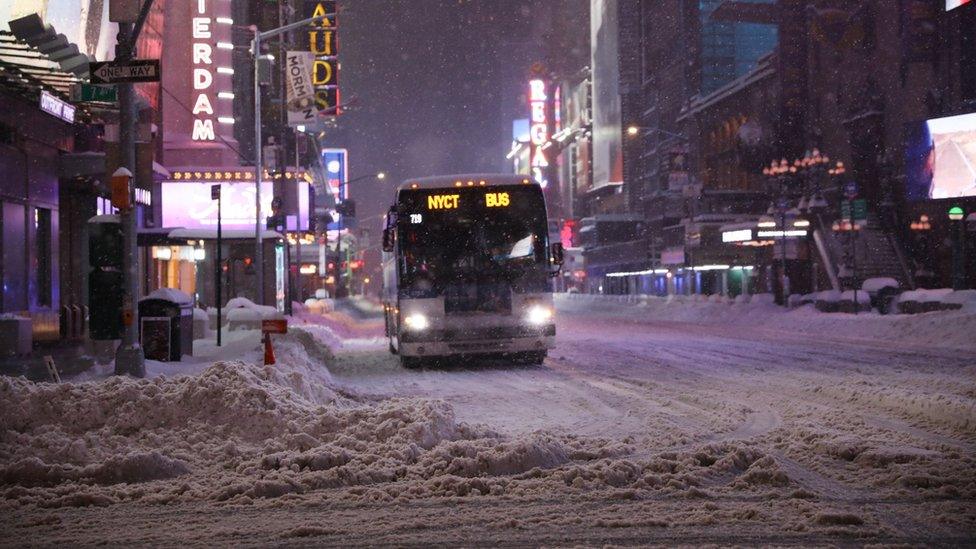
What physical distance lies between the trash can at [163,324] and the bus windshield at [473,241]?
431cm

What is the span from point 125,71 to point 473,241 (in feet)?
24.7

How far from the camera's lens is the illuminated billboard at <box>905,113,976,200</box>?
41.6m

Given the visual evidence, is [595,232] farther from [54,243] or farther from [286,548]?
[286,548]

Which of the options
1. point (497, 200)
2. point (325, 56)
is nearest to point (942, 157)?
point (497, 200)

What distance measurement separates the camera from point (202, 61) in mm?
44969

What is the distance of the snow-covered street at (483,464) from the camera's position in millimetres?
6215

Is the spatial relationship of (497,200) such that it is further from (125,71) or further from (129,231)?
(125,71)

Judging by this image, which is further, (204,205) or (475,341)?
(204,205)

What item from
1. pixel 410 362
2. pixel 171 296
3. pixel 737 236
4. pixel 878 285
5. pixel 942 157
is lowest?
pixel 410 362

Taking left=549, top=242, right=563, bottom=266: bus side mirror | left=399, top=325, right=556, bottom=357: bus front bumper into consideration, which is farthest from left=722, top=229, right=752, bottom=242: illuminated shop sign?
left=399, top=325, right=556, bottom=357: bus front bumper

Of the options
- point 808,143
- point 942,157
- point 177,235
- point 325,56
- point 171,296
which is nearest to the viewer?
point 171,296

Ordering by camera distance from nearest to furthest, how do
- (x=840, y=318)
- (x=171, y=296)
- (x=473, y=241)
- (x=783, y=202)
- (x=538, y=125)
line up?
1. (x=171, y=296)
2. (x=473, y=241)
3. (x=840, y=318)
4. (x=783, y=202)
5. (x=538, y=125)

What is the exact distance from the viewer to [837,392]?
43.1ft

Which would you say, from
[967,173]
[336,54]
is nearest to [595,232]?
[336,54]
